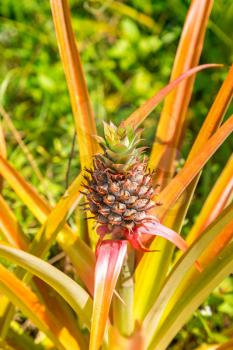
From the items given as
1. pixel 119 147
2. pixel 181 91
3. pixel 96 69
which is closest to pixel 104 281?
pixel 119 147

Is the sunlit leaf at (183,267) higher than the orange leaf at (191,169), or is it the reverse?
the orange leaf at (191,169)

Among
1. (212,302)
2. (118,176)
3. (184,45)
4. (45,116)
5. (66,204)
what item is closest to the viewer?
(118,176)

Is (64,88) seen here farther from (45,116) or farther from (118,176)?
(118,176)

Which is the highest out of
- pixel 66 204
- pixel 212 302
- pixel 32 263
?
pixel 66 204

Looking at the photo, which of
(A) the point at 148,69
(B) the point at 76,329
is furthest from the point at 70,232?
(A) the point at 148,69

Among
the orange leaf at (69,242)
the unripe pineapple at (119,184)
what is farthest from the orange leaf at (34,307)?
the unripe pineapple at (119,184)

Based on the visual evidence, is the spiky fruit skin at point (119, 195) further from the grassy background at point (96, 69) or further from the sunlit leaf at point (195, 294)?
the grassy background at point (96, 69)

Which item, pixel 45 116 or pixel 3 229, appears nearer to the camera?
pixel 3 229

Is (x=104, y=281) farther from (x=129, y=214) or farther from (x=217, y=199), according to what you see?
(x=217, y=199)
